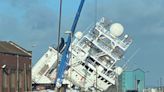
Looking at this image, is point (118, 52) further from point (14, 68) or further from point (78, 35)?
point (14, 68)

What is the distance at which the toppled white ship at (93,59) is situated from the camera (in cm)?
9044

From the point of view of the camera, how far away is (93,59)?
301 feet

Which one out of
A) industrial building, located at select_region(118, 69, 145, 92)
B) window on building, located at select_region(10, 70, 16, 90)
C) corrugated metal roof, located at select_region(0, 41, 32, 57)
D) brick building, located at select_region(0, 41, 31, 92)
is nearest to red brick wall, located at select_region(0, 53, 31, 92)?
brick building, located at select_region(0, 41, 31, 92)

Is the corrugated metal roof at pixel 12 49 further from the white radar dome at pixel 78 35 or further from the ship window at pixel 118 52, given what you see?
the ship window at pixel 118 52

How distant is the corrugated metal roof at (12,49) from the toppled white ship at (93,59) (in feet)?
11.5

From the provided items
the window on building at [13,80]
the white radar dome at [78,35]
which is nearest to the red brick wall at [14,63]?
the window on building at [13,80]

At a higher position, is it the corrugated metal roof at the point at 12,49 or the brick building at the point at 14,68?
the corrugated metal roof at the point at 12,49

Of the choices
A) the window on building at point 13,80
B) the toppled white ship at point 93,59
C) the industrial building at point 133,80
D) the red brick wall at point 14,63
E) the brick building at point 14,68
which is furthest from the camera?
the industrial building at point 133,80

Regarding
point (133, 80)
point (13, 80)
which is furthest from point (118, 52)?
point (133, 80)

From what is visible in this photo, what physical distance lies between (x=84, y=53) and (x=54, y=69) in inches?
257

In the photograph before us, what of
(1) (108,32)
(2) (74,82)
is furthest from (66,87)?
(1) (108,32)

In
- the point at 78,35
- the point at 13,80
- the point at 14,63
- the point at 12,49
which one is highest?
the point at 78,35

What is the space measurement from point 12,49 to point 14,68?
17.7 feet

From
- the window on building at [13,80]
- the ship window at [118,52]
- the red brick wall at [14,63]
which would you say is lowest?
the window on building at [13,80]
